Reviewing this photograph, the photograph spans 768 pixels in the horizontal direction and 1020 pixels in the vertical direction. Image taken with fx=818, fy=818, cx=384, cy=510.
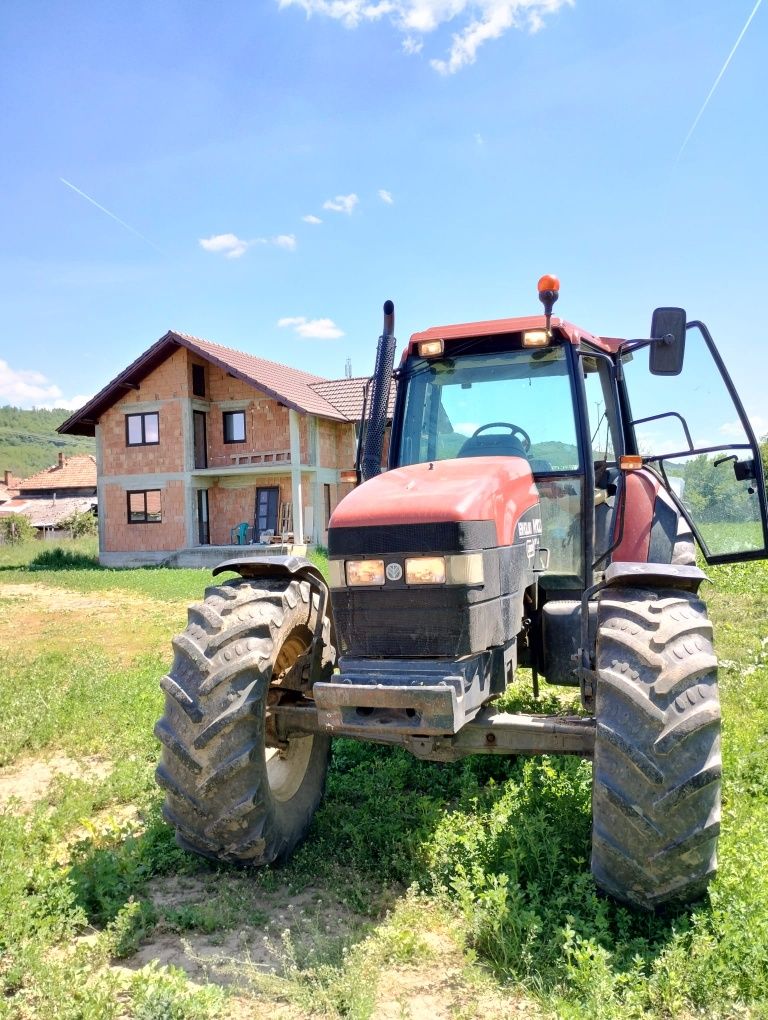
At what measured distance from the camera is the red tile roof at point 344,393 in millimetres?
27859

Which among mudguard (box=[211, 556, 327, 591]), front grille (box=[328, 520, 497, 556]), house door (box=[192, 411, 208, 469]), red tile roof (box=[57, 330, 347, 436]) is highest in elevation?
red tile roof (box=[57, 330, 347, 436])

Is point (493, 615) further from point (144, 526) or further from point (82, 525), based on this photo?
point (82, 525)

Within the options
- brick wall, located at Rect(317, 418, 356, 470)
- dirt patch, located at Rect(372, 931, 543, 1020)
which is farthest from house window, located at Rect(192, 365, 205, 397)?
dirt patch, located at Rect(372, 931, 543, 1020)

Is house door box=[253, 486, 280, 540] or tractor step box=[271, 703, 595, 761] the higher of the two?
house door box=[253, 486, 280, 540]

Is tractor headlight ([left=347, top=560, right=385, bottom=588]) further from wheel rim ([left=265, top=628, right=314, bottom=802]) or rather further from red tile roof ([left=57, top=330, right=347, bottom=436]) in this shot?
red tile roof ([left=57, top=330, right=347, bottom=436])

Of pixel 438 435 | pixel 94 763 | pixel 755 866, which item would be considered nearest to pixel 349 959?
pixel 755 866

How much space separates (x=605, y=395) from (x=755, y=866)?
2.76 meters

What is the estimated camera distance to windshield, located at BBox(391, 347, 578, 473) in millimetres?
4602

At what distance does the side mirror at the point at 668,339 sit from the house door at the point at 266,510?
23.3m

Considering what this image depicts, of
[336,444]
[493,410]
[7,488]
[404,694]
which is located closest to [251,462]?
[336,444]

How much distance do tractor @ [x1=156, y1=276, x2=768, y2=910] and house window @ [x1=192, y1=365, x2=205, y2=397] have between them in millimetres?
23471

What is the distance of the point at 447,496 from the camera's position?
353cm

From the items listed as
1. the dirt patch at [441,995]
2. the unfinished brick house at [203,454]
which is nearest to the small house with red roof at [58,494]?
the unfinished brick house at [203,454]

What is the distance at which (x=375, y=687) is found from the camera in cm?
329
